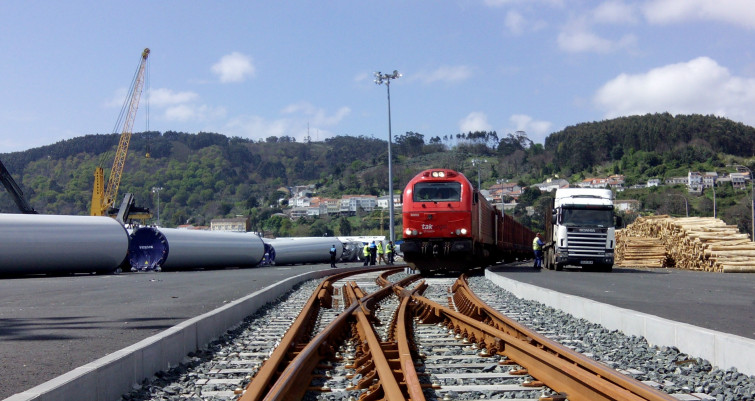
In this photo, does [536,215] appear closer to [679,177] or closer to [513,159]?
[679,177]

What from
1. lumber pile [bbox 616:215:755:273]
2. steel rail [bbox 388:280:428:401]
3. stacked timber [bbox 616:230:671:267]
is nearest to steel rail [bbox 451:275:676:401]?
steel rail [bbox 388:280:428:401]

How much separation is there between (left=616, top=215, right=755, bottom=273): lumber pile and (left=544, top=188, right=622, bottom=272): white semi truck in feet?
15.6

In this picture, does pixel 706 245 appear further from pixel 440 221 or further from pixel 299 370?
pixel 299 370

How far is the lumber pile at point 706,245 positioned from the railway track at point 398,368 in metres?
21.5

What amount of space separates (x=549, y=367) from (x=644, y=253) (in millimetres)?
31424

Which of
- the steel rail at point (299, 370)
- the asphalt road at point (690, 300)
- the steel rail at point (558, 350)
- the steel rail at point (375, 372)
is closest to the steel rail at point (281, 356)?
the steel rail at point (299, 370)

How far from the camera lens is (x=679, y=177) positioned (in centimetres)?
13450

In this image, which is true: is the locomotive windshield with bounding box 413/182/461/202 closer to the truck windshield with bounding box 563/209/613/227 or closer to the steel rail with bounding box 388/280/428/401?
the truck windshield with bounding box 563/209/613/227

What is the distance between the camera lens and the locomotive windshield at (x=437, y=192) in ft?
82.0

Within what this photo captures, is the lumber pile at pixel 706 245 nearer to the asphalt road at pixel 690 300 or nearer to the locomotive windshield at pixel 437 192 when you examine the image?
the asphalt road at pixel 690 300

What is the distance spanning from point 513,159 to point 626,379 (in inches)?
7238

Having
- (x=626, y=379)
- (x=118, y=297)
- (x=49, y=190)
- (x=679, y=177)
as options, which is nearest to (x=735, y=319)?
(x=626, y=379)

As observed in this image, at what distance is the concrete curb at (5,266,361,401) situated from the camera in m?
4.88

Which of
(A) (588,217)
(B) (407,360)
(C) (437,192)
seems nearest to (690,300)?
(B) (407,360)
